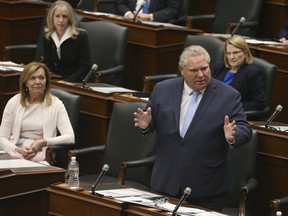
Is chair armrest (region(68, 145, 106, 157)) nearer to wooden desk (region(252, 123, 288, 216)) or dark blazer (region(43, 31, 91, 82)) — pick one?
wooden desk (region(252, 123, 288, 216))

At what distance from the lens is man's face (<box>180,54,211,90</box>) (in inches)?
159

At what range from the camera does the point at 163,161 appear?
4.12 metres

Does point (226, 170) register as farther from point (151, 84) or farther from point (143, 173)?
point (151, 84)

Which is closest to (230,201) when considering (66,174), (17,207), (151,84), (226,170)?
(226,170)

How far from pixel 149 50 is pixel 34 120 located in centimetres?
156

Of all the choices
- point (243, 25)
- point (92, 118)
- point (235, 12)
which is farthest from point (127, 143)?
point (235, 12)

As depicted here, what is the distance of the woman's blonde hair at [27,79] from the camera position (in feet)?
16.2

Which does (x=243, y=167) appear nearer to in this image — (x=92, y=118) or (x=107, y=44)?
(x=92, y=118)

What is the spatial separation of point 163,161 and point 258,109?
1.34m

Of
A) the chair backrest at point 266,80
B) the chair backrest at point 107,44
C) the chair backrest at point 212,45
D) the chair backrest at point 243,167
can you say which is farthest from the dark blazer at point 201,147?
the chair backrest at point 107,44

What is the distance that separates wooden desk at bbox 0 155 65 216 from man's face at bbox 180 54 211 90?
2.30ft

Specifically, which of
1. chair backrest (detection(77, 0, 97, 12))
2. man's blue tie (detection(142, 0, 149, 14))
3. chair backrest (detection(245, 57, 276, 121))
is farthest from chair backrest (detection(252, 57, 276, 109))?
chair backrest (detection(77, 0, 97, 12))

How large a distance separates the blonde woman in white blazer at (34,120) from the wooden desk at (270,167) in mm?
1006

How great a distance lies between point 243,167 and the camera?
4.48 m
